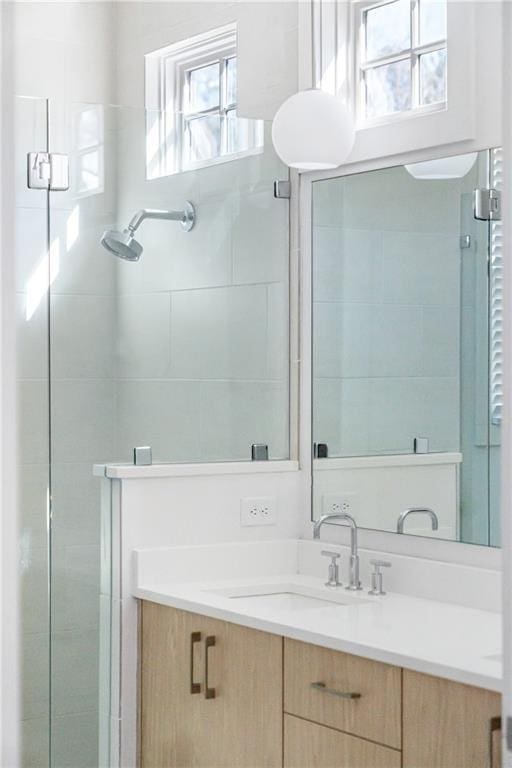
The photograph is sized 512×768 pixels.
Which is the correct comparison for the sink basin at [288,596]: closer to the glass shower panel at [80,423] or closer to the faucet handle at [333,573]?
the faucet handle at [333,573]

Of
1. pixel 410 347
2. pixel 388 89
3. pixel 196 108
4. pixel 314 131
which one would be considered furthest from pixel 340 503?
pixel 196 108

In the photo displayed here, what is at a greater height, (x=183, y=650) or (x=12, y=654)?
(x=12, y=654)

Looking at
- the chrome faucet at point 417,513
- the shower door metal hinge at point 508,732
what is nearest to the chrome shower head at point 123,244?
the chrome faucet at point 417,513

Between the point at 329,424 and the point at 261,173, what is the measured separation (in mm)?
686

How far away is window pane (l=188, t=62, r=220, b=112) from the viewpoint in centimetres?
337

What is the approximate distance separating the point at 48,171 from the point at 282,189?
0.68 metres

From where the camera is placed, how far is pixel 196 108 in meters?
3.44

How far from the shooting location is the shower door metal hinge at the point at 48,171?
2.62m

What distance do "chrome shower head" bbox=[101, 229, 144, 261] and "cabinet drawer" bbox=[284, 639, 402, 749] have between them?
1004 mm

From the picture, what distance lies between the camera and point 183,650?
2621mm

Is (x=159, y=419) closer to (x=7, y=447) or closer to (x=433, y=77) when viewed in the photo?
(x=433, y=77)

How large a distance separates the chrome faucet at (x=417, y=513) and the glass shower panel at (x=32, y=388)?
83 cm

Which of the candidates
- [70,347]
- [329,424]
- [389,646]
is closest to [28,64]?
[70,347]

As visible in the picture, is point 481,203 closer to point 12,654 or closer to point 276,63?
point 276,63
